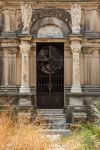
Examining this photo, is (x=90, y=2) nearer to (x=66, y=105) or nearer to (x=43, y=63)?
(x=43, y=63)

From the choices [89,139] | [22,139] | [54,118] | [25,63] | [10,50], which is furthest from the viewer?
[10,50]

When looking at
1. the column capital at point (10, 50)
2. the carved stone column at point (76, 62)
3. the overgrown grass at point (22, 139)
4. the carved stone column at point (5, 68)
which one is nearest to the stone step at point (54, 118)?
the carved stone column at point (76, 62)

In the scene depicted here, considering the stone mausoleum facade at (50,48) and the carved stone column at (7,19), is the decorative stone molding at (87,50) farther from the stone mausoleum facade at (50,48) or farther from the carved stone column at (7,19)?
the carved stone column at (7,19)

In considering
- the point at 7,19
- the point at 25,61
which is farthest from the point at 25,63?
the point at 7,19

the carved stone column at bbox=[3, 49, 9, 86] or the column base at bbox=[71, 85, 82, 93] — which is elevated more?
the carved stone column at bbox=[3, 49, 9, 86]

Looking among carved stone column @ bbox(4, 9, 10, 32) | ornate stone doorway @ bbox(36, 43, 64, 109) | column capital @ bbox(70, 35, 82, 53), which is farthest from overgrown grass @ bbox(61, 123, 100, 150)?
carved stone column @ bbox(4, 9, 10, 32)

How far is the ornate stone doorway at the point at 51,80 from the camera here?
22.2 meters

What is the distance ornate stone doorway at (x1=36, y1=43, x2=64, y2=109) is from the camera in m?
22.2

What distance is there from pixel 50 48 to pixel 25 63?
153 centimetres

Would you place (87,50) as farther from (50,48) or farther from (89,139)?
(89,139)

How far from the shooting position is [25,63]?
21641 millimetres

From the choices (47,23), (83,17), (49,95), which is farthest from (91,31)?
(49,95)

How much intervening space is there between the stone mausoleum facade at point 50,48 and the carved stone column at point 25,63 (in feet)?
0.45

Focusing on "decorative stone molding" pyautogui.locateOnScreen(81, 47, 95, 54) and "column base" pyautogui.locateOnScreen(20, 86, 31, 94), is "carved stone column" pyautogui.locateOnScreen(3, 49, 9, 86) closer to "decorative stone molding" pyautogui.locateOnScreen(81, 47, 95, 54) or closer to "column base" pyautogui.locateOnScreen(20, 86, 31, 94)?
"column base" pyautogui.locateOnScreen(20, 86, 31, 94)
